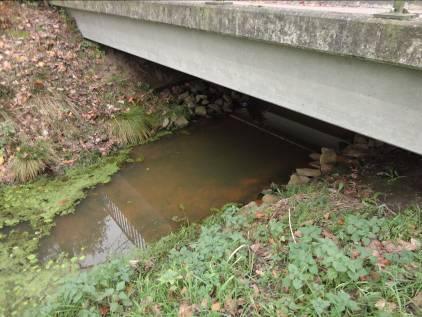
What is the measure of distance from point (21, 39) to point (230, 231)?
23.6ft

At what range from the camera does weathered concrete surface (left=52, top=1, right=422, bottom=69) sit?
2539mm

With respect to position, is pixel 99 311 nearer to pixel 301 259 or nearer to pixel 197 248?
pixel 197 248

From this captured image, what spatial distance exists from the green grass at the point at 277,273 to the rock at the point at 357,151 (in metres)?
1.34

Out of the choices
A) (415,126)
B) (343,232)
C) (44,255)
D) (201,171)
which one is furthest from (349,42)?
(44,255)

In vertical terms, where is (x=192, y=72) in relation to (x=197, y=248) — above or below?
above

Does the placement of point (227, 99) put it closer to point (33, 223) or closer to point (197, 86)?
point (197, 86)

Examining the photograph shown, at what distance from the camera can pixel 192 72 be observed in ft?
17.2

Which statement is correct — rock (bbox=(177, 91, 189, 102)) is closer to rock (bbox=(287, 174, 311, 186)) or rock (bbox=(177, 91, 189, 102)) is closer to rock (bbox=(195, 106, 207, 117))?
rock (bbox=(195, 106, 207, 117))

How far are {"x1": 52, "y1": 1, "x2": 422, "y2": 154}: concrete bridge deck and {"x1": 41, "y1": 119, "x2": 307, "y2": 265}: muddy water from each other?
6.54ft

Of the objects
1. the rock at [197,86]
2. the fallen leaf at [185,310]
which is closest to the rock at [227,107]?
the rock at [197,86]

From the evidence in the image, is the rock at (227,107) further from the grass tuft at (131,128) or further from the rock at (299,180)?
the rock at (299,180)

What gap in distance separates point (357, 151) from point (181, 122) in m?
4.06

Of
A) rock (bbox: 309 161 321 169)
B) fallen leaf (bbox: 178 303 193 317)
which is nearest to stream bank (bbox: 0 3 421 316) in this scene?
fallen leaf (bbox: 178 303 193 317)

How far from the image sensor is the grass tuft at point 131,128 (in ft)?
24.2
